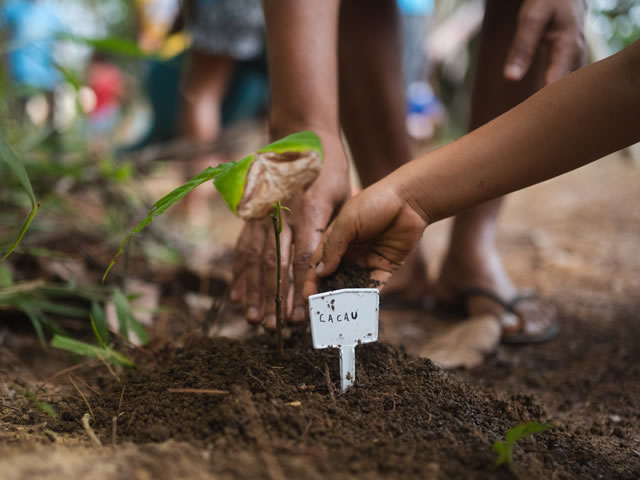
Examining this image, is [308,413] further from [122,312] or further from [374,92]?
[374,92]

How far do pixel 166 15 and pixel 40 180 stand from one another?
3768 millimetres

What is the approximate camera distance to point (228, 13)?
261 cm

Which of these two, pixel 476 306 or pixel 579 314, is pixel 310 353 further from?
pixel 579 314

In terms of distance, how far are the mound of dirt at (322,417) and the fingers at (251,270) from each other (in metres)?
0.08

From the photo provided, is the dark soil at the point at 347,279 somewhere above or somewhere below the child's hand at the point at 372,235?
below

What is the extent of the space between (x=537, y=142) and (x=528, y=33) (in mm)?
407

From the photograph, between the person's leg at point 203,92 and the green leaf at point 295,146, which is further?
the person's leg at point 203,92

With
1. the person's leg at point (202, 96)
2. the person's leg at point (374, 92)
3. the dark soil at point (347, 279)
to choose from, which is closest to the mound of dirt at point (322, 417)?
the dark soil at point (347, 279)

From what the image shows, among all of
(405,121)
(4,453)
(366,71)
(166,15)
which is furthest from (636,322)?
(166,15)

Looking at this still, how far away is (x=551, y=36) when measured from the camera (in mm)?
1125

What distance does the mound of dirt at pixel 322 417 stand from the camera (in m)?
0.64

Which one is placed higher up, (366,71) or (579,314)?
(366,71)

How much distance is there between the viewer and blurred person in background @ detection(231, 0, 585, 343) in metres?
1.06

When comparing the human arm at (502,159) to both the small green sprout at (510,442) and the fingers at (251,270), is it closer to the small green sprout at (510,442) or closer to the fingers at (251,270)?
the fingers at (251,270)
